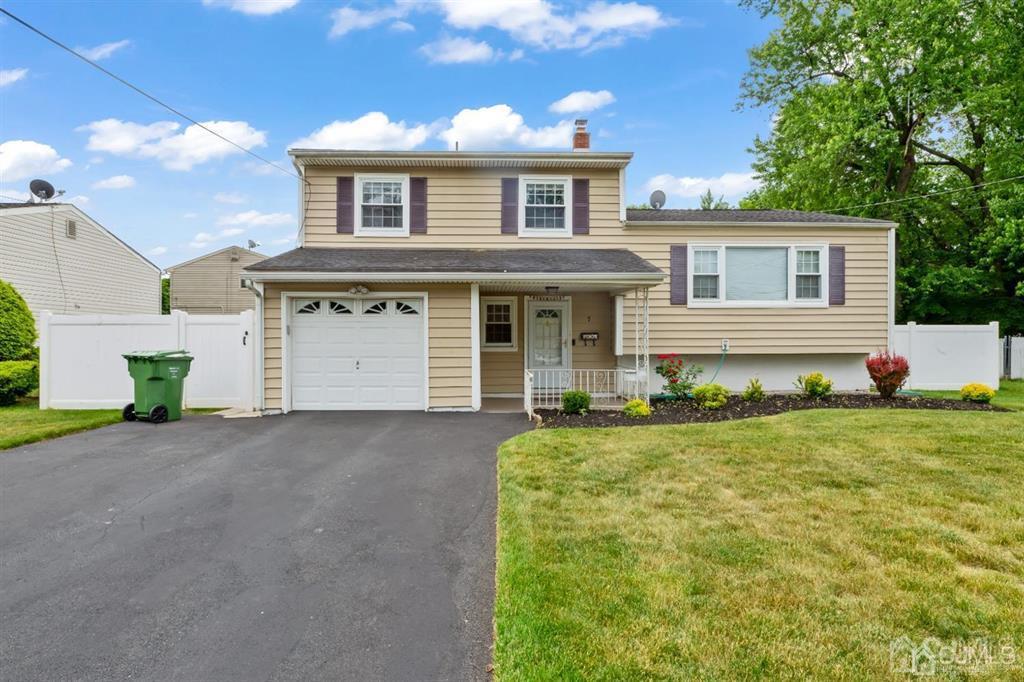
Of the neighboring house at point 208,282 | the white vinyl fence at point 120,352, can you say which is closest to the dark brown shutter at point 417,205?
the white vinyl fence at point 120,352

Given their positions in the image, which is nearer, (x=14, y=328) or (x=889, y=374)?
(x=889, y=374)

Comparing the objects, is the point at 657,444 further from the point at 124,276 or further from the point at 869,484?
the point at 124,276

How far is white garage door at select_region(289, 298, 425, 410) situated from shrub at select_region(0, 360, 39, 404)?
6.05 m

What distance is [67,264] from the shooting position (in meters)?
15.8

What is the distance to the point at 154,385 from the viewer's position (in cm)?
835

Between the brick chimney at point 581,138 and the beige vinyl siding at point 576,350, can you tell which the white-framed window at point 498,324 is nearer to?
the beige vinyl siding at point 576,350

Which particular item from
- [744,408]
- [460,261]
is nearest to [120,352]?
[460,261]

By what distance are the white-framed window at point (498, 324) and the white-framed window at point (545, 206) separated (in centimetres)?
164

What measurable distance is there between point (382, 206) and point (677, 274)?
22.6 ft

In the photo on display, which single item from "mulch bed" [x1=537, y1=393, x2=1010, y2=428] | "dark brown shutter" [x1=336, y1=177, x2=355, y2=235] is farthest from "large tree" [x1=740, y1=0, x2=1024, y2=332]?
Result: "dark brown shutter" [x1=336, y1=177, x2=355, y2=235]

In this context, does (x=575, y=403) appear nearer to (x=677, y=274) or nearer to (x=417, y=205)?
(x=677, y=274)

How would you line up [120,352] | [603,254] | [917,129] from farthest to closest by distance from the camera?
[917,129]
[603,254]
[120,352]

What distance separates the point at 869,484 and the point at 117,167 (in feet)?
69.7

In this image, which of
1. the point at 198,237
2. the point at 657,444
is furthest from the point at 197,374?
the point at 198,237
